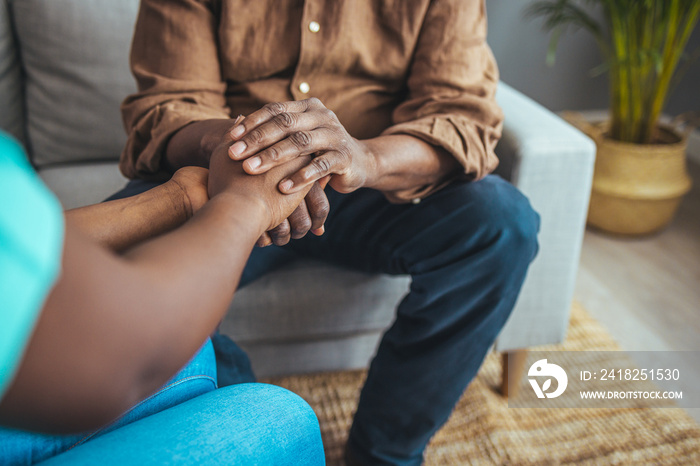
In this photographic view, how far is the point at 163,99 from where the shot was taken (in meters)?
0.95

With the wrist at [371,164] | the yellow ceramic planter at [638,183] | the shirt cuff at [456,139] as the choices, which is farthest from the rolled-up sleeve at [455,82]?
the yellow ceramic planter at [638,183]

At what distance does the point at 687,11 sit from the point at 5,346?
207 centimetres

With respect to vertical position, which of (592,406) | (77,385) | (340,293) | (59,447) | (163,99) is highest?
(77,385)

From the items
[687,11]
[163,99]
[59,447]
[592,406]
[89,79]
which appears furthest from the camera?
[687,11]

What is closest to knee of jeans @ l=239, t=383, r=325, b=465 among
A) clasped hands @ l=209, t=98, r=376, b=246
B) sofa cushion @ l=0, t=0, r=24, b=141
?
clasped hands @ l=209, t=98, r=376, b=246

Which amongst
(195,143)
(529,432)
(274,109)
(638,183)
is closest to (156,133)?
(195,143)

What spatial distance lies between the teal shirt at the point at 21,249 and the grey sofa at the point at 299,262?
81 cm

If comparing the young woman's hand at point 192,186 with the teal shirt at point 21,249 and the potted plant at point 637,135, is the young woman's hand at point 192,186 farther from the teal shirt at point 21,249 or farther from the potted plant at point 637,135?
the potted plant at point 637,135

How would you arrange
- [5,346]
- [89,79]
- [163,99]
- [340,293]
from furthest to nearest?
[89,79]
[340,293]
[163,99]
[5,346]

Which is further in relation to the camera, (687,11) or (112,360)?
(687,11)

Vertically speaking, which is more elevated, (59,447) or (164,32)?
(164,32)

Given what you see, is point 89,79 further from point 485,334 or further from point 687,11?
point 687,11

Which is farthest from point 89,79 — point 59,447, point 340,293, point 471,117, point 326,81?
point 59,447

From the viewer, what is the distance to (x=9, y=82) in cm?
136
